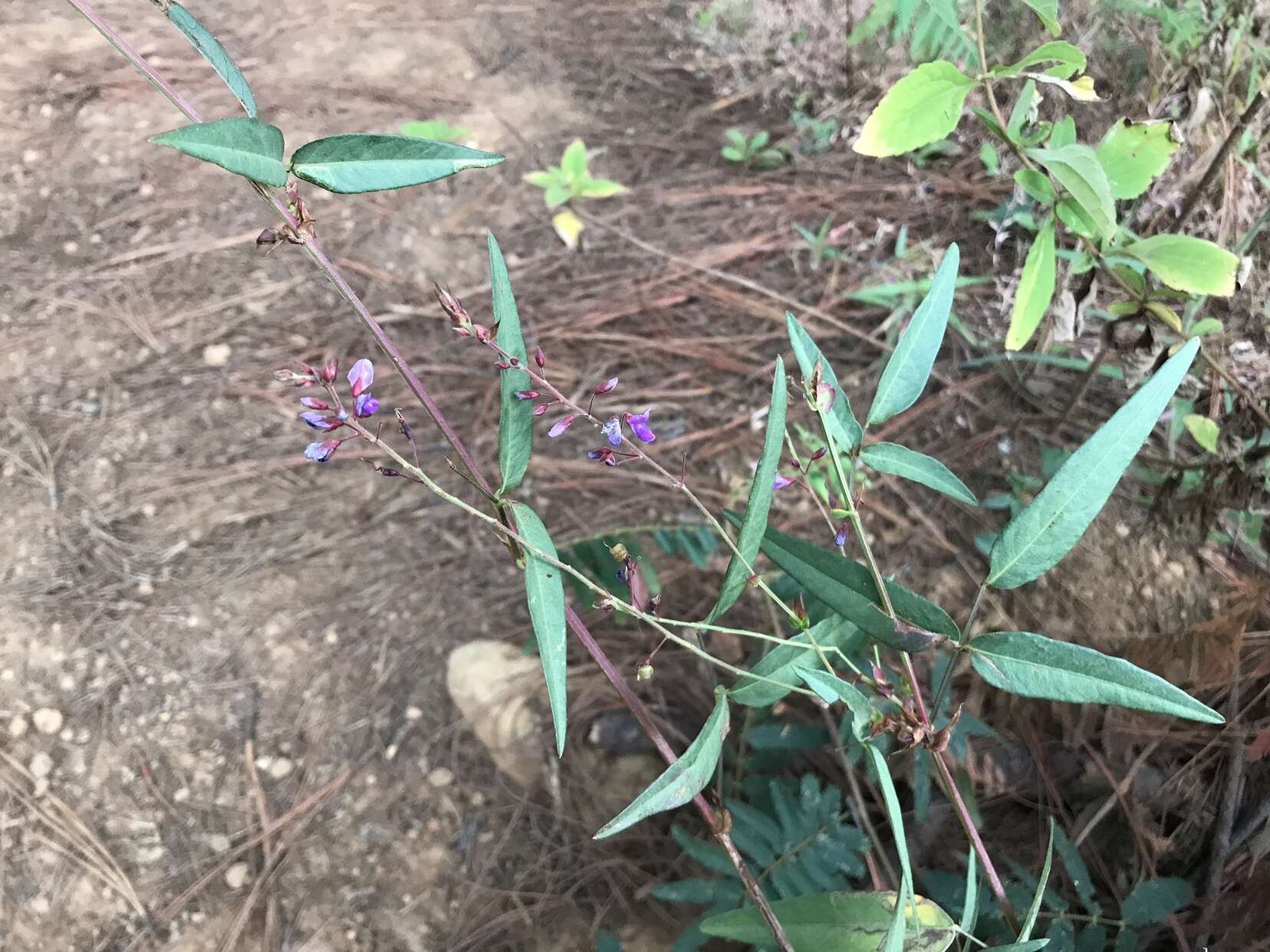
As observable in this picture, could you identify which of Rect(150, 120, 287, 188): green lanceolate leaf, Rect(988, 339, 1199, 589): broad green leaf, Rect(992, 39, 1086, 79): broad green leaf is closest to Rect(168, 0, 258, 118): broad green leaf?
Rect(150, 120, 287, 188): green lanceolate leaf

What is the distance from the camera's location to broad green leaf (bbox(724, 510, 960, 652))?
615 millimetres

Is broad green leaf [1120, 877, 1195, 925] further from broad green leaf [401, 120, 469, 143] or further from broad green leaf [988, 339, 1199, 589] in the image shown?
broad green leaf [401, 120, 469, 143]

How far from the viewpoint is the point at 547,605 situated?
2.05 ft

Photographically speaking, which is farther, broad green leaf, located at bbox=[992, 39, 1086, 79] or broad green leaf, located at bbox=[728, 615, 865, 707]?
broad green leaf, located at bbox=[992, 39, 1086, 79]

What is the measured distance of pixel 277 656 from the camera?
1.60 metres

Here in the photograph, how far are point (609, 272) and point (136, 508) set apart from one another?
1.24 metres

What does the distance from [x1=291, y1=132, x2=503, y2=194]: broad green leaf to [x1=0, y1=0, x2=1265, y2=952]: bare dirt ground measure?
1.07 meters

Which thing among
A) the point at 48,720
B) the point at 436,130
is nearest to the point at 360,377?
the point at 48,720

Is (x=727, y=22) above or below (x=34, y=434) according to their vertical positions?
above

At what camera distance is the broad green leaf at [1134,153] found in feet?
2.96

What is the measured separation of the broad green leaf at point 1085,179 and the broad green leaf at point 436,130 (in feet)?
4.80

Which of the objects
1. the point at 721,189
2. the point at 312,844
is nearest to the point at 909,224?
the point at 721,189

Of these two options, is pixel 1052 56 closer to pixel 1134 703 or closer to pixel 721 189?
pixel 1134 703

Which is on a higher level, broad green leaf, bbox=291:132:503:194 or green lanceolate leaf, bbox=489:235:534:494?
broad green leaf, bbox=291:132:503:194
